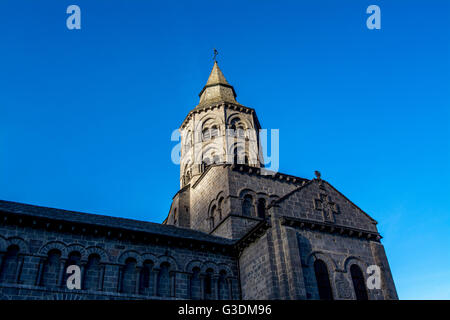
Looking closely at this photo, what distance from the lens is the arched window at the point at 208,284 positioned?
65.0ft

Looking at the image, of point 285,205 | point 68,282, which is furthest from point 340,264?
point 68,282

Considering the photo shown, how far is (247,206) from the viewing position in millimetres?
26109

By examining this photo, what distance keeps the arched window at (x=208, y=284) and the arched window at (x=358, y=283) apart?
268 inches

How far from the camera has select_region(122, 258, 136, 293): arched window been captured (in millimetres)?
18312

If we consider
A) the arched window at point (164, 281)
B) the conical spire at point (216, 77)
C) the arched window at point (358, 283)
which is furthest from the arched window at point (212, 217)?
the conical spire at point (216, 77)

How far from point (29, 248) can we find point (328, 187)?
48.7ft

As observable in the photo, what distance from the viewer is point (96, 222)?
19000 millimetres

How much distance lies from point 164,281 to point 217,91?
2116cm

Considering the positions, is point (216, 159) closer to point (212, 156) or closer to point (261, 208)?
point (212, 156)

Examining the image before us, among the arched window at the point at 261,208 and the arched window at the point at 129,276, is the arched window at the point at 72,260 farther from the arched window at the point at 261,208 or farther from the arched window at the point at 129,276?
the arched window at the point at 261,208

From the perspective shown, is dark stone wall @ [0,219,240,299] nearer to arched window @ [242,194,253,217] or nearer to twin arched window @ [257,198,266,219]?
arched window @ [242,194,253,217]

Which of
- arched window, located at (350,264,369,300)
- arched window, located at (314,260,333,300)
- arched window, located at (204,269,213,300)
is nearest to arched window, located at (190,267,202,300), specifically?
arched window, located at (204,269,213,300)

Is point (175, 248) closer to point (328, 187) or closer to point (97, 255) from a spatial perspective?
point (97, 255)

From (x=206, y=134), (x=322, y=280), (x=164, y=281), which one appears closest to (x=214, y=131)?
(x=206, y=134)
